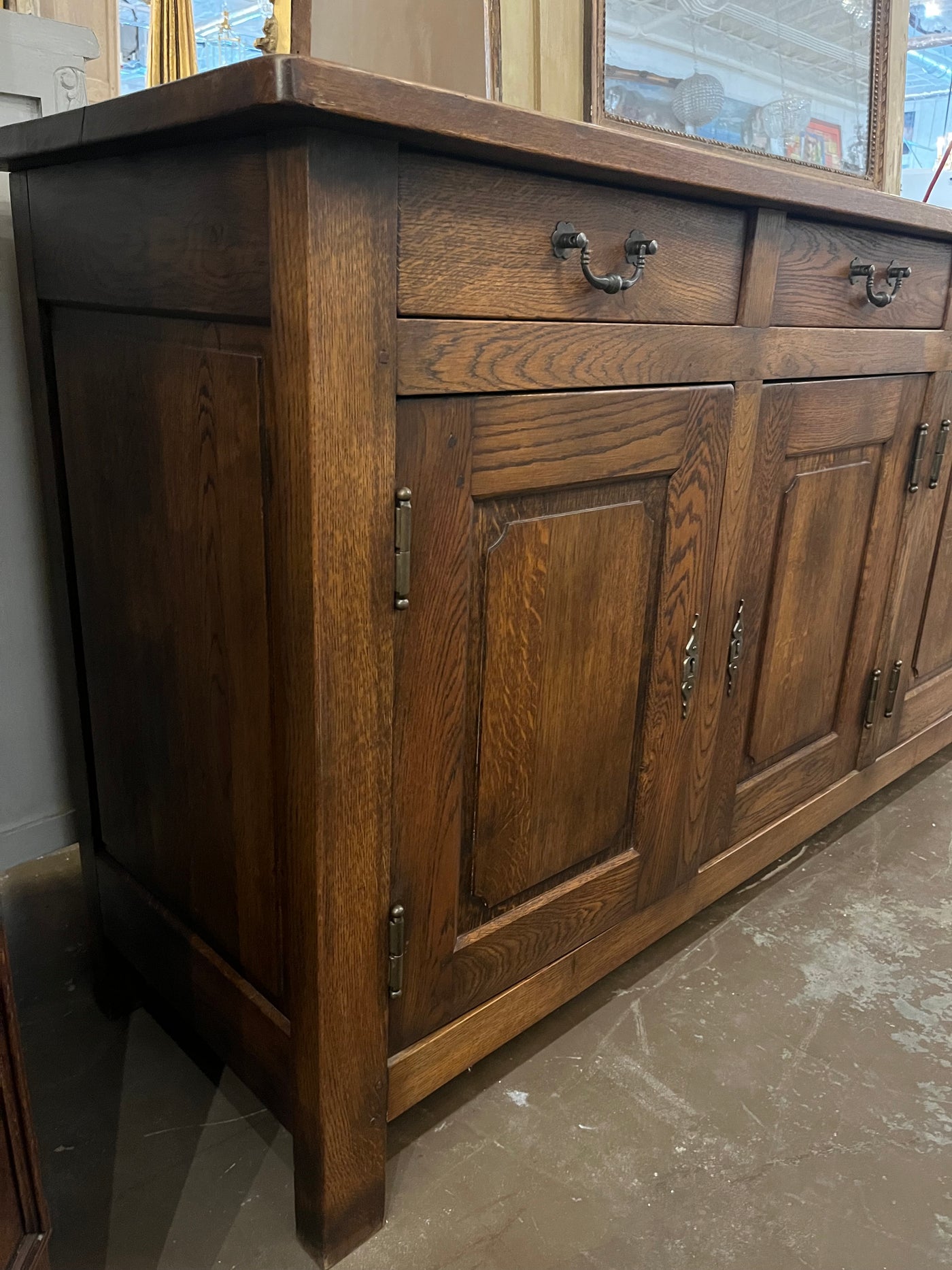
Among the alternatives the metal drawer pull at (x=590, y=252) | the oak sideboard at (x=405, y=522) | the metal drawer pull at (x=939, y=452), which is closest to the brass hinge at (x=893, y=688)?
Result: the metal drawer pull at (x=939, y=452)

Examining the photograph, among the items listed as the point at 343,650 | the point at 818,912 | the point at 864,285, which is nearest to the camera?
the point at 343,650

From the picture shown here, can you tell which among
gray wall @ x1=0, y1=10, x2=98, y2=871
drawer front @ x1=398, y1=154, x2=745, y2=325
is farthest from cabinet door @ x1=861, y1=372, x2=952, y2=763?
gray wall @ x1=0, y1=10, x2=98, y2=871

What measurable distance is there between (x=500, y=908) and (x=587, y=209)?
0.67m

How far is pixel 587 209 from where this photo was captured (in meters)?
0.84

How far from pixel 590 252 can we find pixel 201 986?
2.66ft

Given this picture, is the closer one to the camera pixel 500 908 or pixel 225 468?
pixel 225 468

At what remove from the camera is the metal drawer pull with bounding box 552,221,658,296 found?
818 mm

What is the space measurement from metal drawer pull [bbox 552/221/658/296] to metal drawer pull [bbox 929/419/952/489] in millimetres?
802

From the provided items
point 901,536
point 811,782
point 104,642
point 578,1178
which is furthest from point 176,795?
point 901,536

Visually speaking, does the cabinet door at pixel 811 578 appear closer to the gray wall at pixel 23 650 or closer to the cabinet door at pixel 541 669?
the cabinet door at pixel 541 669

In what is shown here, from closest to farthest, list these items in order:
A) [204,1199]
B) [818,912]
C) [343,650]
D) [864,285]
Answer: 1. [343,650]
2. [204,1199]
3. [864,285]
4. [818,912]

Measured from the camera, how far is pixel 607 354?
0.90 metres

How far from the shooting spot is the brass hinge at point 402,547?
0.75m

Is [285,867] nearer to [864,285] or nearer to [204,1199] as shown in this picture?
[204,1199]
